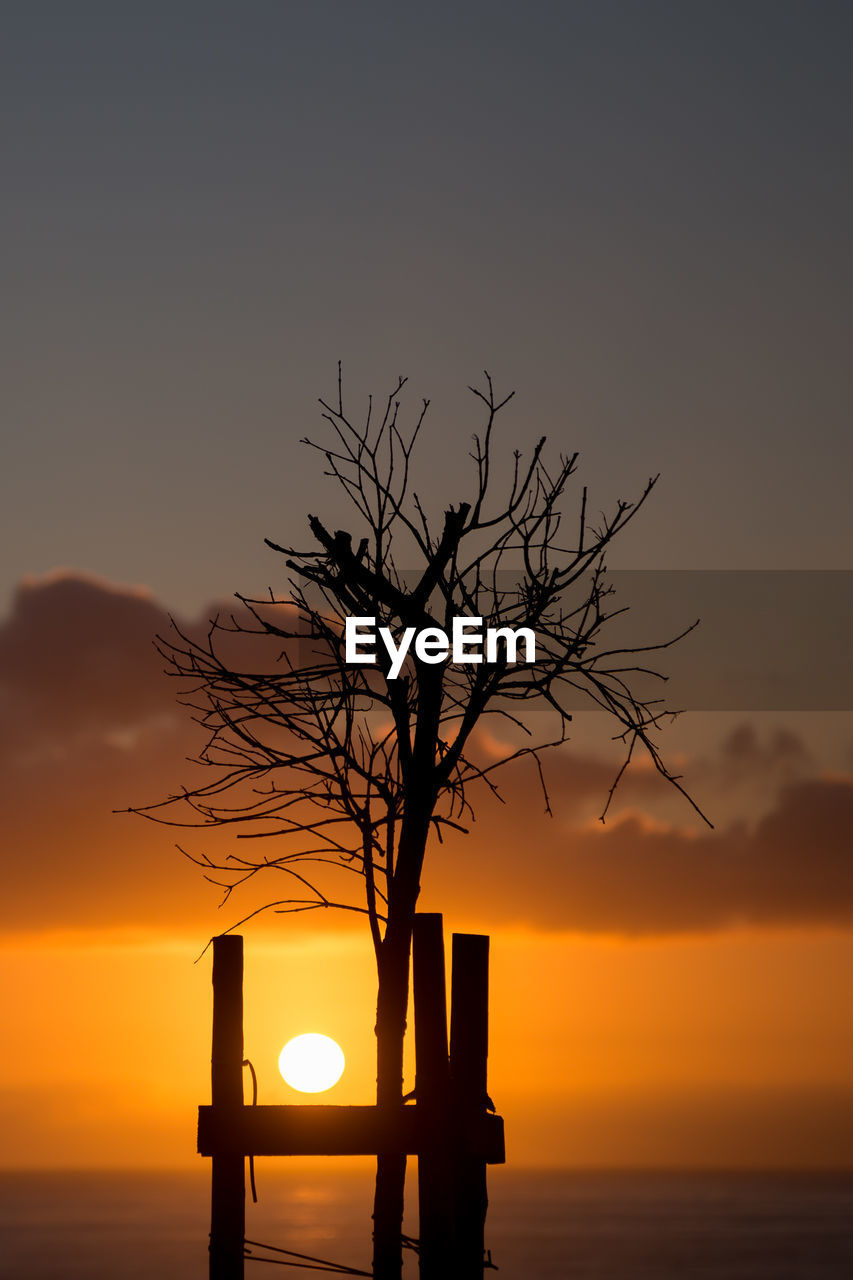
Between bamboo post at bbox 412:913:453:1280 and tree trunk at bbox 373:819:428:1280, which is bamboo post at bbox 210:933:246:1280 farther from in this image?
bamboo post at bbox 412:913:453:1280

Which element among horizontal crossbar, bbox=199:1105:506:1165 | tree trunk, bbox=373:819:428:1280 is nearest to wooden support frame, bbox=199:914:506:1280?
horizontal crossbar, bbox=199:1105:506:1165

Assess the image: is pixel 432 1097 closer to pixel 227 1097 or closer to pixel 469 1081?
pixel 469 1081

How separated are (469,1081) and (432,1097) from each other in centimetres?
29

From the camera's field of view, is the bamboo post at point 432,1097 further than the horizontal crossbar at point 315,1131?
Yes

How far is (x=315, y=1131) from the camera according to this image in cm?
793

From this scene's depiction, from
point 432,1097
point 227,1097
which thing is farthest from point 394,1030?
point 227,1097

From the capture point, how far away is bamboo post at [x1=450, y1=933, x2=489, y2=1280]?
828 cm

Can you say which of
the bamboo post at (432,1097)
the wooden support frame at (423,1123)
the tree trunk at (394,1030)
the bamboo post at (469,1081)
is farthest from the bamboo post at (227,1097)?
the bamboo post at (469,1081)

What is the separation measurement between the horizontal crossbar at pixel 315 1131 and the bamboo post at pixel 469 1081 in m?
0.20

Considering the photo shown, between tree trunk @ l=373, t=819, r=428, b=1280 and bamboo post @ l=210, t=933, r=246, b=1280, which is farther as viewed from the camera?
tree trunk @ l=373, t=819, r=428, b=1280

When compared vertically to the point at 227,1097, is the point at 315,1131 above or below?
below

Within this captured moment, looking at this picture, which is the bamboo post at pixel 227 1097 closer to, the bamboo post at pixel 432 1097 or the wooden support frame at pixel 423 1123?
the wooden support frame at pixel 423 1123

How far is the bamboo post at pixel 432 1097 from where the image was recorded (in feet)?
26.9

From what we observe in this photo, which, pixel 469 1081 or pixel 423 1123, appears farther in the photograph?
pixel 469 1081
